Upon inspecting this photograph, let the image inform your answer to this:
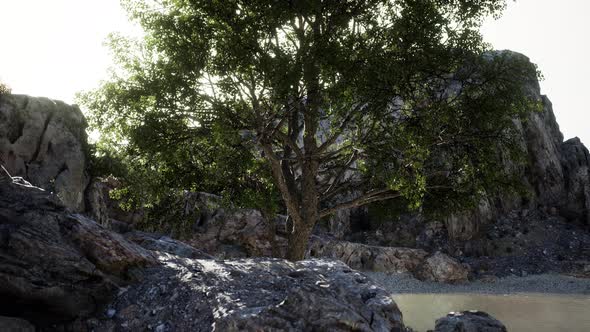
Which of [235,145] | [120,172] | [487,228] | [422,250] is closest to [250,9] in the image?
[235,145]

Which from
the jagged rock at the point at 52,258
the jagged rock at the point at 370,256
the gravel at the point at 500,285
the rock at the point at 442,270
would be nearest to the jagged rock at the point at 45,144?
the jagged rock at the point at 52,258

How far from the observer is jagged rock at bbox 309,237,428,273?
4216cm

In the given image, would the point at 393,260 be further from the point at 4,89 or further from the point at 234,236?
the point at 4,89

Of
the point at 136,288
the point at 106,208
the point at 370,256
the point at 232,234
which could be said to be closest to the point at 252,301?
the point at 136,288

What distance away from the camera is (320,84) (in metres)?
16.9

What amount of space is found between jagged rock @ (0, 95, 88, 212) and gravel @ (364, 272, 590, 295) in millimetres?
24124

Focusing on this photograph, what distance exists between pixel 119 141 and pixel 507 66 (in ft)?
53.9

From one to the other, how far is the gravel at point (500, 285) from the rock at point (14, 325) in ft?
107

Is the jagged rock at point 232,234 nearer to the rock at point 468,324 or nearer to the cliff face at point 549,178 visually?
the rock at point 468,324

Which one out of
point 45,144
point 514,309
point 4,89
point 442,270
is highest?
point 4,89

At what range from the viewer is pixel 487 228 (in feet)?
172

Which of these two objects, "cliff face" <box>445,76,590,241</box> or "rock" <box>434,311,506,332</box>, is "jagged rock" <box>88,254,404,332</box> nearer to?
"rock" <box>434,311,506,332</box>

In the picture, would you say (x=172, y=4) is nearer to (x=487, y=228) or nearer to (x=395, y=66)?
(x=395, y=66)

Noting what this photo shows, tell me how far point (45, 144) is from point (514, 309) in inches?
1166
